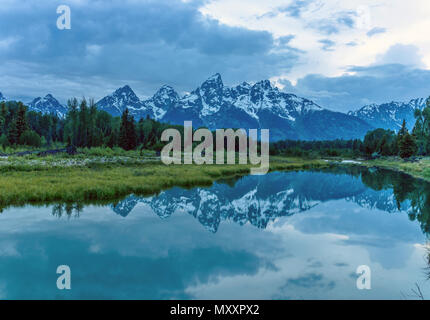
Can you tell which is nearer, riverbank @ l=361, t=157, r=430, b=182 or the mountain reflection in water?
the mountain reflection in water

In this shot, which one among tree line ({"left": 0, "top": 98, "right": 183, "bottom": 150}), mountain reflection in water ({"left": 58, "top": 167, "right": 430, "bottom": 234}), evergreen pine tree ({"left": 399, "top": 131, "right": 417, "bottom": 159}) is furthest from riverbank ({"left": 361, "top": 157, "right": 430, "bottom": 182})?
tree line ({"left": 0, "top": 98, "right": 183, "bottom": 150})

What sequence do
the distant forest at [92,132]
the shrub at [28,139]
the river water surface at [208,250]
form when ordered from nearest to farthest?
1. the river water surface at [208,250]
2. the shrub at [28,139]
3. the distant forest at [92,132]

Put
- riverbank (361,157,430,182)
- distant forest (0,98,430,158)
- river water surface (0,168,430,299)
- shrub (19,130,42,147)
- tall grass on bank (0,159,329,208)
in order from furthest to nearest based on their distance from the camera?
distant forest (0,98,430,158) → shrub (19,130,42,147) → riverbank (361,157,430,182) → tall grass on bank (0,159,329,208) → river water surface (0,168,430,299)

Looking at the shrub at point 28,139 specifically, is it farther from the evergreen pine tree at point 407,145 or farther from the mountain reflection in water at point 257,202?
the evergreen pine tree at point 407,145

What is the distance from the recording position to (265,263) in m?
14.4

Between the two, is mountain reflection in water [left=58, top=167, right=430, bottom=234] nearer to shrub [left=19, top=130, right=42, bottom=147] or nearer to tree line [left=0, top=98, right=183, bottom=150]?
tree line [left=0, top=98, right=183, bottom=150]

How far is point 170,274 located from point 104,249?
14.8 ft

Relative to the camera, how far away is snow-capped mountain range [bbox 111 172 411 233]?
24503mm

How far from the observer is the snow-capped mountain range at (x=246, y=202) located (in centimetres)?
2450

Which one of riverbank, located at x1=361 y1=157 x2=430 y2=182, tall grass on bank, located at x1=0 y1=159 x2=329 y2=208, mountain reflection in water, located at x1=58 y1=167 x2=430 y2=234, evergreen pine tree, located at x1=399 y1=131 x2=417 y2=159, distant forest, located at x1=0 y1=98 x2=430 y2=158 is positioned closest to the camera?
mountain reflection in water, located at x1=58 y1=167 x2=430 y2=234

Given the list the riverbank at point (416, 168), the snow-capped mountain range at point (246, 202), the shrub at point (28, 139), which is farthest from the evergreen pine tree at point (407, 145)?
the shrub at point (28, 139)

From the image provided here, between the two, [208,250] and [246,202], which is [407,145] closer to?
[246,202]

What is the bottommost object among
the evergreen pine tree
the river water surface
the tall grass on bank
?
the river water surface

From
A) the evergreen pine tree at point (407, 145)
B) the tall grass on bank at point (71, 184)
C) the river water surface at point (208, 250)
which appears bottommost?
the river water surface at point (208, 250)
